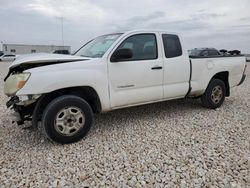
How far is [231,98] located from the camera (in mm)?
6359

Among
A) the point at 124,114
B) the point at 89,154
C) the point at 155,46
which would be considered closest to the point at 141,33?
the point at 155,46

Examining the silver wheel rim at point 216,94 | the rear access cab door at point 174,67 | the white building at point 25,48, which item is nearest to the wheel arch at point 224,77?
the silver wheel rim at point 216,94

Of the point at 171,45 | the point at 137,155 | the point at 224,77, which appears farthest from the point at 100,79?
the point at 224,77

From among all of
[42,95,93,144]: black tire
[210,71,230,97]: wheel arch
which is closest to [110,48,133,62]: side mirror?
[42,95,93,144]: black tire

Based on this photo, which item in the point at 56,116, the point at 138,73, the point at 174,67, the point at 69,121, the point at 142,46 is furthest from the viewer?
the point at 174,67

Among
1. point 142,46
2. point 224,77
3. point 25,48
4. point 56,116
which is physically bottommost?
point 56,116

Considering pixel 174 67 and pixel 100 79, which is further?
pixel 174 67

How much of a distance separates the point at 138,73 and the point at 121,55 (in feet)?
1.69

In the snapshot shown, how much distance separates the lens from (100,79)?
3.38 metres

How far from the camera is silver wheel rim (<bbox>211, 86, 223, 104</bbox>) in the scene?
16.4ft

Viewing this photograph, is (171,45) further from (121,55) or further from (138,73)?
(121,55)

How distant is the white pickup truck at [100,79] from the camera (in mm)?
3018

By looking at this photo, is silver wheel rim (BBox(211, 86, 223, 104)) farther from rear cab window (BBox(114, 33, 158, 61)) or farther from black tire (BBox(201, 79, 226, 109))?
rear cab window (BBox(114, 33, 158, 61))

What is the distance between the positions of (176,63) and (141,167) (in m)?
2.38
